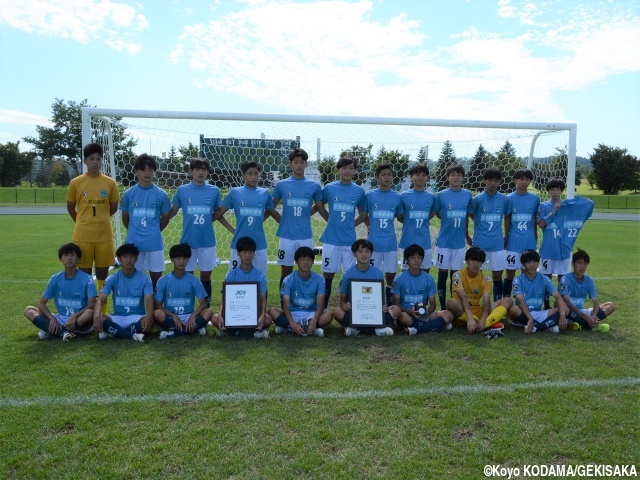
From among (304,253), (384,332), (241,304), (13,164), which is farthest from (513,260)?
(13,164)

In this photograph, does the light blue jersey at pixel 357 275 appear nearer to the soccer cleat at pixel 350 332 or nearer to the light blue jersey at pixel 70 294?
the soccer cleat at pixel 350 332

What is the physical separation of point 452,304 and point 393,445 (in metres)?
2.68

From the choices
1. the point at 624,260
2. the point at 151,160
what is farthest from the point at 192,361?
the point at 624,260

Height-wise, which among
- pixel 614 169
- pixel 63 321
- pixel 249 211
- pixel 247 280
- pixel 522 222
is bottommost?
pixel 63 321

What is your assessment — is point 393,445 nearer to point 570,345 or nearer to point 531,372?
point 531,372

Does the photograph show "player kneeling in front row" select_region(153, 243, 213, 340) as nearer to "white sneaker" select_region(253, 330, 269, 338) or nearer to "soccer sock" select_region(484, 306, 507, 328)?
"white sneaker" select_region(253, 330, 269, 338)

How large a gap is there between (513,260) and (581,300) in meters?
0.88

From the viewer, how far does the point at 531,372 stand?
3928 mm

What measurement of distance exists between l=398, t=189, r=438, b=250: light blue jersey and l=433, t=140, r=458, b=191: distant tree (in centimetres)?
308

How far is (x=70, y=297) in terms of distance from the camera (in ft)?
15.9

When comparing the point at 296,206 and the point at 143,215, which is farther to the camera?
the point at 296,206

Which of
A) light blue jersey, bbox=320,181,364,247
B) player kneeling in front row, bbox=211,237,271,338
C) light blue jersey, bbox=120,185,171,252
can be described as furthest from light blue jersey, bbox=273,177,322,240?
light blue jersey, bbox=120,185,171,252

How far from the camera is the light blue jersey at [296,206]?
5.59 metres

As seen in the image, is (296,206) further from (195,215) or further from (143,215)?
(143,215)
